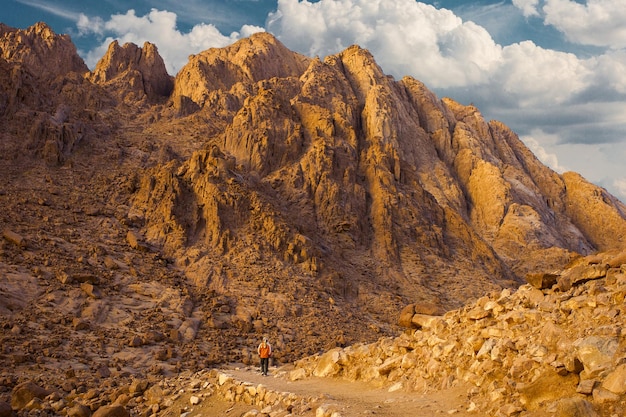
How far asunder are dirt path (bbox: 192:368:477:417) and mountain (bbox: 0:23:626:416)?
3922 millimetres

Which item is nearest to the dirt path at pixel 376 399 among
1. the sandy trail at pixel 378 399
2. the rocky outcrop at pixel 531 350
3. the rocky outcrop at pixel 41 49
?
the sandy trail at pixel 378 399

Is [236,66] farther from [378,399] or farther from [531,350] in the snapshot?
[531,350]

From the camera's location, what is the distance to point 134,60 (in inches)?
2325

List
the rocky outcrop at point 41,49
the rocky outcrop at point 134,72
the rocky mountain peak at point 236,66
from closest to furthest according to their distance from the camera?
the rocky outcrop at point 134,72 < the rocky outcrop at point 41,49 < the rocky mountain peak at point 236,66

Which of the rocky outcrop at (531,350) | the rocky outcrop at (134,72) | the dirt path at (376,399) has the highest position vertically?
the rocky outcrop at (134,72)

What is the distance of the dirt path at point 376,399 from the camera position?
368 inches

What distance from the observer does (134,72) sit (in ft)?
180

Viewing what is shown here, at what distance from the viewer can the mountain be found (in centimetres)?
2238

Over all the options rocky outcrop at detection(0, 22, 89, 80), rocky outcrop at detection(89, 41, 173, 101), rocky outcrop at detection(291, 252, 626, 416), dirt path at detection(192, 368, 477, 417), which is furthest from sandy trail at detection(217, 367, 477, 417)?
rocky outcrop at detection(0, 22, 89, 80)

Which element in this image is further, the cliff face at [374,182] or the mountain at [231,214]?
the cliff face at [374,182]

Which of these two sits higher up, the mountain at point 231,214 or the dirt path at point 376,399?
the mountain at point 231,214

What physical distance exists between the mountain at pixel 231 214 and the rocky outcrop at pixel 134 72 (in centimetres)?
25

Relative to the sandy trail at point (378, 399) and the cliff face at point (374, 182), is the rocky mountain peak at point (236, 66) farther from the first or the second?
the sandy trail at point (378, 399)

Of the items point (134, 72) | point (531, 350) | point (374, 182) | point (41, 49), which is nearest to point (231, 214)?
point (374, 182)
